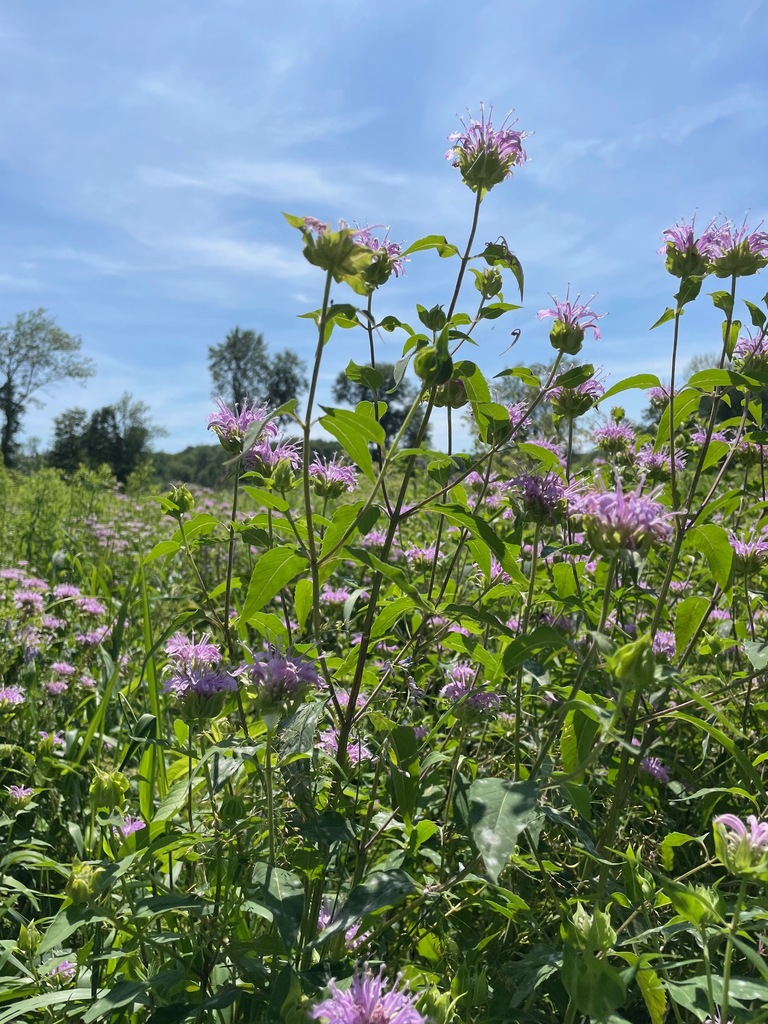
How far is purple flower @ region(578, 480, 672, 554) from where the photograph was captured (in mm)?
1021

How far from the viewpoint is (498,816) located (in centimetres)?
85

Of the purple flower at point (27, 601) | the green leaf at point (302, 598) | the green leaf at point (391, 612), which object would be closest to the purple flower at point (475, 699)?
the green leaf at point (391, 612)

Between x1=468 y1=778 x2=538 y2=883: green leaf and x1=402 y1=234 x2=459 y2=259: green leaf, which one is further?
x1=402 y1=234 x2=459 y2=259: green leaf

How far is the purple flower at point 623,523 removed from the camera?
3.35ft

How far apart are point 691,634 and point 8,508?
6824 millimetres

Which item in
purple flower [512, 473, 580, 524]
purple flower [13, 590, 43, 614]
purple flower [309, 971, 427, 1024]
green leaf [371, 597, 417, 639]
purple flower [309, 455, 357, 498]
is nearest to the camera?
purple flower [309, 971, 427, 1024]

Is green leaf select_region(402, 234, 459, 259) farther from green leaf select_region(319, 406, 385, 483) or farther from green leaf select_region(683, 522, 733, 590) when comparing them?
green leaf select_region(683, 522, 733, 590)

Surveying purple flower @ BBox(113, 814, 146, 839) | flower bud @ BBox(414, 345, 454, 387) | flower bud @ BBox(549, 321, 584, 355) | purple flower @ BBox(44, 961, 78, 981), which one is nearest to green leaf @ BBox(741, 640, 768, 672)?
flower bud @ BBox(549, 321, 584, 355)

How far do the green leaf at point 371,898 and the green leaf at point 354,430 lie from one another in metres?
0.58

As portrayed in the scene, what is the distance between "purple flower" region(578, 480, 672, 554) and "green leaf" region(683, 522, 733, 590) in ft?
0.85

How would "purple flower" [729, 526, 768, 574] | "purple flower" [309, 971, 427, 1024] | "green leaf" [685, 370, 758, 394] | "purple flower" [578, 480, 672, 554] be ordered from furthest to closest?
"purple flower" [729, 526, 768, 574], "green leaf" [685, 370, 758, 394], "purple flower" [578, 480, 672, 554], "purple flower" [309, 971, 427, 1024]

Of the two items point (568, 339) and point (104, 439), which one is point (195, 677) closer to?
point (568, 339)

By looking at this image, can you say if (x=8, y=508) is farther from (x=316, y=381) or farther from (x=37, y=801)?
(x=316, y=381)

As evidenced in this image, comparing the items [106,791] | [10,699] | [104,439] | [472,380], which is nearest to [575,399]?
[472,380]
